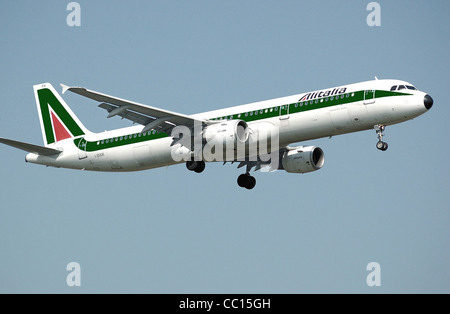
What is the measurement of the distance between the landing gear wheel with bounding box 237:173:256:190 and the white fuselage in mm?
5382

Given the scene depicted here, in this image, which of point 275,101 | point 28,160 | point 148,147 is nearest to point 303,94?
point 275,101

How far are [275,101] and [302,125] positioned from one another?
2.40 meters

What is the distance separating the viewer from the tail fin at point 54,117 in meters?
49.8

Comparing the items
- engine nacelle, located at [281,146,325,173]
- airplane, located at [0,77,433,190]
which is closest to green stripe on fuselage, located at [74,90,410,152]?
airplane, located at [0,77,433,190]

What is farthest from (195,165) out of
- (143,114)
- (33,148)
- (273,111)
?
(33,148)

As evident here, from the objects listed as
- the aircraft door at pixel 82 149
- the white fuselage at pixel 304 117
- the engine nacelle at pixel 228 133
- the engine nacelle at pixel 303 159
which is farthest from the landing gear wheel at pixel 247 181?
the aircraft door at pixel 82 149

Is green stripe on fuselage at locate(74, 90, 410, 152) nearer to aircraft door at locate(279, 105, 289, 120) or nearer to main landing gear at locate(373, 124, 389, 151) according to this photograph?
aircraft door at locate(279, 105, 289, 120)

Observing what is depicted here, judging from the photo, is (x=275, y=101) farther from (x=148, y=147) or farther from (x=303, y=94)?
(x=148, y=147)

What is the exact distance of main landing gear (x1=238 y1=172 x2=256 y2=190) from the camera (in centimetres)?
4781

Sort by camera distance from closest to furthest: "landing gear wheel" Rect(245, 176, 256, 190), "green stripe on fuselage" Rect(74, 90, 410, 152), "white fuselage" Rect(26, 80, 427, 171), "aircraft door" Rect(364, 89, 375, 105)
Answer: "white fuselage" Rect(26, 80, 427, 171), "aircraft door" Rect(364, 89, 375, 105), "green stripe on fuselage" Rect(74, 90, 410, 152), "landing gear wheel" Rect(245, 176, 256, 190)

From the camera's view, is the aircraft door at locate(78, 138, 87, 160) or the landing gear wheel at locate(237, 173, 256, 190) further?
the landing gear wheel at locate(237, 173, 256, 190)

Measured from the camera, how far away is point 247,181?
47781 mm

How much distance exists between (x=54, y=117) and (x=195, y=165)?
476 inches

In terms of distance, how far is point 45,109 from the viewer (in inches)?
2036
